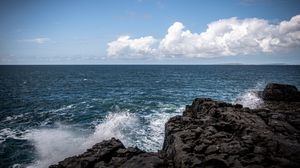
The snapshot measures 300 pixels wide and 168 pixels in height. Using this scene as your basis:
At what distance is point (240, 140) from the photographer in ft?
46.3

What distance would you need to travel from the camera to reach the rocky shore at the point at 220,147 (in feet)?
→ 39.5

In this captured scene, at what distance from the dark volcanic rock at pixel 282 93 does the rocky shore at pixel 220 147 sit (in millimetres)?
19693

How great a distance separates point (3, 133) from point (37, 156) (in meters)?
9.25

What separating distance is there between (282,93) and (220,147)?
30.0m

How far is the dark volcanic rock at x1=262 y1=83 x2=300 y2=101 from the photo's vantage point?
36.1 m

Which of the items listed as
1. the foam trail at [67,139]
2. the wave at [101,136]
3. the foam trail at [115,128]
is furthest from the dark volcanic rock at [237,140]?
the foam trail at [67,139]

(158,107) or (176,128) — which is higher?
(176,128)

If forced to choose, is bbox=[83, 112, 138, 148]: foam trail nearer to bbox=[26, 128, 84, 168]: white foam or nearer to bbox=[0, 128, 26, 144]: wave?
bbox=[26, 128, 84, 168]: white foam

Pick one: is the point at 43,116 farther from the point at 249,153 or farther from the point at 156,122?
the point at 249,153

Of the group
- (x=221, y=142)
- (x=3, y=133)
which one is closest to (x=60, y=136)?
(x=3, y=133)

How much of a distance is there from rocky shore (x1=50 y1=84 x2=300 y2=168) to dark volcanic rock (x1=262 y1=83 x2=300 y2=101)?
1969 cm

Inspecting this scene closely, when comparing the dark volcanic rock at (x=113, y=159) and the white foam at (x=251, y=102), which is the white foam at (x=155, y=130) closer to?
the dark volcanic rock at (x=113, y=159)

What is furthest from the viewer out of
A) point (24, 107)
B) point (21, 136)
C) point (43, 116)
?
point (24, 107)

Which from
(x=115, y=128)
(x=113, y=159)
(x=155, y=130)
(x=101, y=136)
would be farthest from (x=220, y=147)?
(x=115, y=128)
